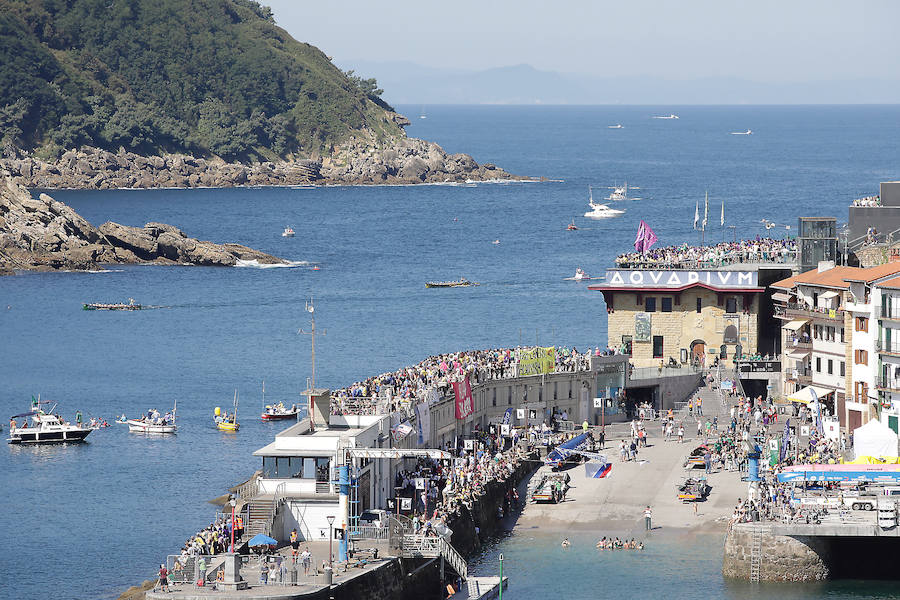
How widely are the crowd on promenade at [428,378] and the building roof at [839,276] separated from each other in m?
10.2

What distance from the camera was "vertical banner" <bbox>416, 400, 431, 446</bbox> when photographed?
259ft

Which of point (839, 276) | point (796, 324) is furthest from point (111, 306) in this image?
point (839, 276)

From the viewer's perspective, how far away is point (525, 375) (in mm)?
90875

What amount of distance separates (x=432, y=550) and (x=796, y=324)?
108ft

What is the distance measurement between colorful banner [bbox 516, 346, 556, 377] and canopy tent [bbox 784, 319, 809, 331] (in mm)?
11749

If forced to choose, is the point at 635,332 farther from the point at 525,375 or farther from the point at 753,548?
the point at 753,548

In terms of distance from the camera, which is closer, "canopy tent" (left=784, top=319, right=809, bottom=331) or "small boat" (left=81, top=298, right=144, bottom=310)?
"canopy tent" (left=784, top=319, right=809, bottom=331)

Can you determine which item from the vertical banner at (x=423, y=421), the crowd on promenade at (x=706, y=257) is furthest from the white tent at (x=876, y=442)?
the crowd on promenade at (x=706, y=257)

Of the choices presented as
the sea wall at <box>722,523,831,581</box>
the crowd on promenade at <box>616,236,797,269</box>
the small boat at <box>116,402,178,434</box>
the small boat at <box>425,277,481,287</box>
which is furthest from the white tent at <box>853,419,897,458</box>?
the small boat at <box>425,277,481,287</box>

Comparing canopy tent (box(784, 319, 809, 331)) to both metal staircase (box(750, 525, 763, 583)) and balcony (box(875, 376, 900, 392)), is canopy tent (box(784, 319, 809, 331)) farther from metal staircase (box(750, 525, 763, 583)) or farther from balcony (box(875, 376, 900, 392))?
metal staircase (box(750, 525, 763, 583))

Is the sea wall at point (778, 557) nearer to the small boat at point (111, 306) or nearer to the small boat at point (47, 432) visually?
the small boat at point (47, 432)

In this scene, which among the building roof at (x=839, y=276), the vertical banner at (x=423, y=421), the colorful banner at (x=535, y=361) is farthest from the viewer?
the colorful banner at (x=535, y=361)

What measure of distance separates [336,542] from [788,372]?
35717 mm

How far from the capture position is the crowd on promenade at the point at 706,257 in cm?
10394
